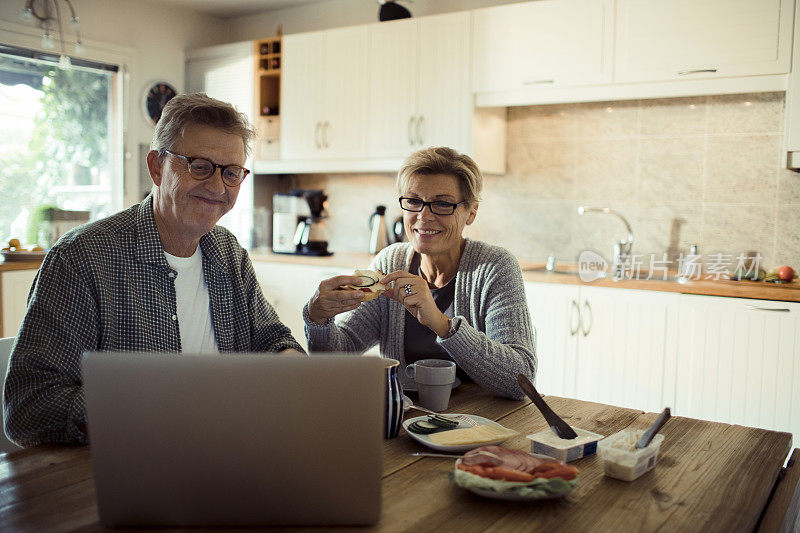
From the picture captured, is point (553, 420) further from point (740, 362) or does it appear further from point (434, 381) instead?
point (740, 362)

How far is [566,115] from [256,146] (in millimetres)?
2106

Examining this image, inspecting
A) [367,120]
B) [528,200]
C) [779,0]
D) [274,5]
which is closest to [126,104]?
[274,5]

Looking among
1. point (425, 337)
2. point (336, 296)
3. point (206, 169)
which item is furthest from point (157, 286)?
point (425, 337)

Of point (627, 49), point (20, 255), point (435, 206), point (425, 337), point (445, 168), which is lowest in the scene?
point (425, 337)

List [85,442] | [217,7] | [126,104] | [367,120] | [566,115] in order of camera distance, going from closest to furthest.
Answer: [85,442]
[566,115]
[367,120]
[126,104]
[217,7]

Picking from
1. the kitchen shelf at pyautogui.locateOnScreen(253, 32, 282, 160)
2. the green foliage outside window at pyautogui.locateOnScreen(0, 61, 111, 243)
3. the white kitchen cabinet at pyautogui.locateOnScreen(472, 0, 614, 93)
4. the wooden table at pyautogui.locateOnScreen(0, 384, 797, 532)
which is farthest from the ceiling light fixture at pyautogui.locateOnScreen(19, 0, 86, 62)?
the wooden table at pyautogui.locateOnScreen(0, 384, 797, 532)

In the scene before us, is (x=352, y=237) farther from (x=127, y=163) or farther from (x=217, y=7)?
(x=217, y=7)

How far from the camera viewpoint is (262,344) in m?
1.74

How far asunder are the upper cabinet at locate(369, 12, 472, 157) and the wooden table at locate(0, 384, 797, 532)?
2688 mm

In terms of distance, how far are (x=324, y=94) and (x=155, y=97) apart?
1.32 metres

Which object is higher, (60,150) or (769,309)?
(60,150)

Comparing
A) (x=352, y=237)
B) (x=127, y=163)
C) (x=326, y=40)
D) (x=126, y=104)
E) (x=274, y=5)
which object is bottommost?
(x=352, y=237)

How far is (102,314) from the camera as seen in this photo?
4.63 feet

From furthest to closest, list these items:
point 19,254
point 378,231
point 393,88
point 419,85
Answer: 1. point 378,231
2. point 393,88
3. point 419,85
4. point 19,254
